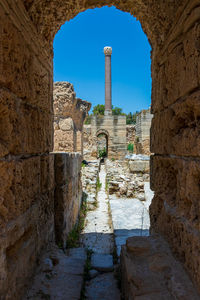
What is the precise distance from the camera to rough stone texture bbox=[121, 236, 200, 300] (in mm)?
1570

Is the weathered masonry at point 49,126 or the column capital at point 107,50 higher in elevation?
the column capital at point 107,50

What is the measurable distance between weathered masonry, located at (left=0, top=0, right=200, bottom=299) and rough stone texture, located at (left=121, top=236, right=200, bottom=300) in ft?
0.30

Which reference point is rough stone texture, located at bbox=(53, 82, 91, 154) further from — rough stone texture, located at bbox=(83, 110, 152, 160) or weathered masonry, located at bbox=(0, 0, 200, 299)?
rough stone texture, located at bbox=(83, 110, 152, 160)

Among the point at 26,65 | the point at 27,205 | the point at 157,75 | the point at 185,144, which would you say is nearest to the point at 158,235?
the point at 185,144

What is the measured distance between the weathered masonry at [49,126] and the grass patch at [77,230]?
3.38ft

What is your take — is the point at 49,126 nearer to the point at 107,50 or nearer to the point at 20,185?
the point at 20,185

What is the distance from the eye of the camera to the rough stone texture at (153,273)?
5.15 feet

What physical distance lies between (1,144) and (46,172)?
1.23 m

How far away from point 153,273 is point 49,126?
202 cm

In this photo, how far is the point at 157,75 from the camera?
2.73 metres

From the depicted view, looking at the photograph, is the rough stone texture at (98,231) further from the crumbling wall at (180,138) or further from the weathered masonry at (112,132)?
the weathered masonry at (112,132)

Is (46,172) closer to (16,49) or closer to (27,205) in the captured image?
(27,205)

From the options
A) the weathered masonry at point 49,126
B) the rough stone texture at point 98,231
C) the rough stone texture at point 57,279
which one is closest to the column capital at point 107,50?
the rough stone texture at point 98,231

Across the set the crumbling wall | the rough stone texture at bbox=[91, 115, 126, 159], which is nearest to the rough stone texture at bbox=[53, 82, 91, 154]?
the crumbling wall
